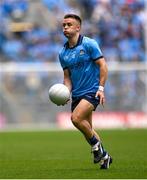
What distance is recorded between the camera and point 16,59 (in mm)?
28891

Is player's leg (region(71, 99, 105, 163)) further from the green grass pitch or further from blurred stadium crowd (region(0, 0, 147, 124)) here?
blurred stadium crowd (region(0, 0, 147, 124))

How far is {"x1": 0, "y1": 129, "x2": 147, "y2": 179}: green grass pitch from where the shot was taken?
10758 mm

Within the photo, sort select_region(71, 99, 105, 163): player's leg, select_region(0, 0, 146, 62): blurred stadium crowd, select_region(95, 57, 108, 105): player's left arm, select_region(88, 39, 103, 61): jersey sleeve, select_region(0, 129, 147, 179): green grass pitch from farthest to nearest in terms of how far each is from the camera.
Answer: select_region(0, 0, 146, 62): blurred stadium crowd
select_region(88, 39, 103, 61): jersey sleeve
select_region(71, 99, 105, 163): player's leg
select_region(95, 57, 108, 105): player's left arm
select_region(0, 129, 147, 179): green grass pitch

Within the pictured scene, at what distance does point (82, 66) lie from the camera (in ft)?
38.5

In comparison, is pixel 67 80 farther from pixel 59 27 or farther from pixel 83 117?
pixel 59 27

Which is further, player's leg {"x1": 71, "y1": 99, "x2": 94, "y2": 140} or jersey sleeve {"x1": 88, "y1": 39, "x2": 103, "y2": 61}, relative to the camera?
jersey sleeve {"x1": 88, "y1": 39, "x2": 103, "y2": 61}

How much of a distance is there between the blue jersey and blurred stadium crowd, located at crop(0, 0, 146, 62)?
1646cm

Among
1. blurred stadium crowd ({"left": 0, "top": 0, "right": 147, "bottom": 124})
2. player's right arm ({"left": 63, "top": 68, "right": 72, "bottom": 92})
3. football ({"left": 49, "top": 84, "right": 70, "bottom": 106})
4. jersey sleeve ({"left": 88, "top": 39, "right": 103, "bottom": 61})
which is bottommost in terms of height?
blurred stadium crowd ({"left": 0, "top": 0, "right": 147, "bottom": 124})

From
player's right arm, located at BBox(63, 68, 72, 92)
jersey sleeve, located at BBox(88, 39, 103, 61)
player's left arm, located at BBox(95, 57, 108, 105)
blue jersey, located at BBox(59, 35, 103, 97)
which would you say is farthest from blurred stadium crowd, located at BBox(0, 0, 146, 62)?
player's left arm, located at BBox(95, 57, 108, 105)

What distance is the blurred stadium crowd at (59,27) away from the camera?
28.8 meters

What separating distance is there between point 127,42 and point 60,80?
11.1 ft

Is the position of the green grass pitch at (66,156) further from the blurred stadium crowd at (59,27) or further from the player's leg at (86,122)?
the blurred stadium crowd at (59,27)

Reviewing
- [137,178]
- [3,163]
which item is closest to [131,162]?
[3,163]

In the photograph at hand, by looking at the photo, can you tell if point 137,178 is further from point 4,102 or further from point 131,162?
point 4,102
